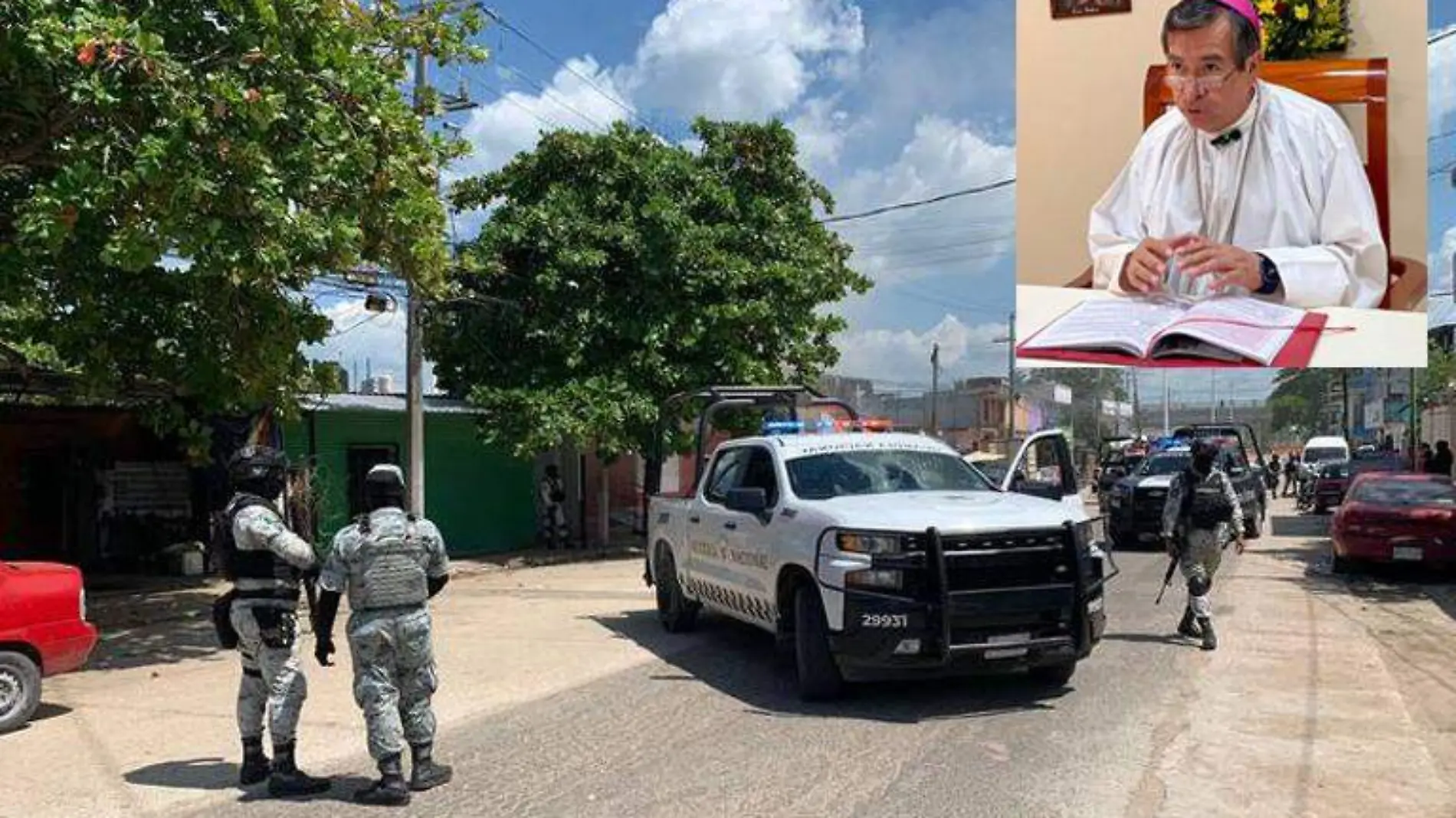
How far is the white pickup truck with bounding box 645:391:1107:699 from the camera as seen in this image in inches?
293

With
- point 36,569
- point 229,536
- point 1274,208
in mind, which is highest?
point 1274,208

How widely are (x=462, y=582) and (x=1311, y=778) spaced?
44.8 ft

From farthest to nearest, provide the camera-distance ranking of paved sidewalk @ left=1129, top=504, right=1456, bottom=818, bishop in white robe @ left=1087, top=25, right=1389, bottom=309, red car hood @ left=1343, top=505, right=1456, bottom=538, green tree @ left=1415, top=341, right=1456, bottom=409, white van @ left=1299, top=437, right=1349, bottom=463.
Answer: green tree @ left=1415, top=341, right=1456, bottom=409 → white van @ left=1299, top=437, right=1349, bottom=463 → red car hood @ left=1343, top=505, right=1456, bottom=538 → bishop in white robe @ left=1087, top=25, right=1389, bottom=309 → paved sidewalk @ left=1129, top=504, right=1456, bottom=818

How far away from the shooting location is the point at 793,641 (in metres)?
8.59

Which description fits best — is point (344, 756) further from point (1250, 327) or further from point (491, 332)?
point (491, 332)

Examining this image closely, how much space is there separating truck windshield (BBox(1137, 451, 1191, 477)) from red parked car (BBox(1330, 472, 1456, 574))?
534 cm

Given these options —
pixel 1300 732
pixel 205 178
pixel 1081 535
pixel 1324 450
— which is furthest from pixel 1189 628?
pixel 1324 450

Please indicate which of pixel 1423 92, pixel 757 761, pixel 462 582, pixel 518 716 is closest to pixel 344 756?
pixel 518 716

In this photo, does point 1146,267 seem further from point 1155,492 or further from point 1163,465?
point 1163,465

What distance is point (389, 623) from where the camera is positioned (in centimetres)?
618

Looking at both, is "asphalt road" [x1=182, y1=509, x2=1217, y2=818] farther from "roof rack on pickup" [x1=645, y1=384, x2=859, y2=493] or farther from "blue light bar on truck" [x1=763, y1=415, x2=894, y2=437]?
"roof rack on pickup" [x1=645, y1=384, x2=859, y2=493]

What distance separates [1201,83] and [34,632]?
8583 millimetres

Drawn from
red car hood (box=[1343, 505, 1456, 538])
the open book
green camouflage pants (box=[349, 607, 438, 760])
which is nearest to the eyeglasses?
the open book

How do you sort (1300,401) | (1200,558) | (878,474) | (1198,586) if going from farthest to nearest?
(1300,401), (1200,558), (1198,586), (878,474)
